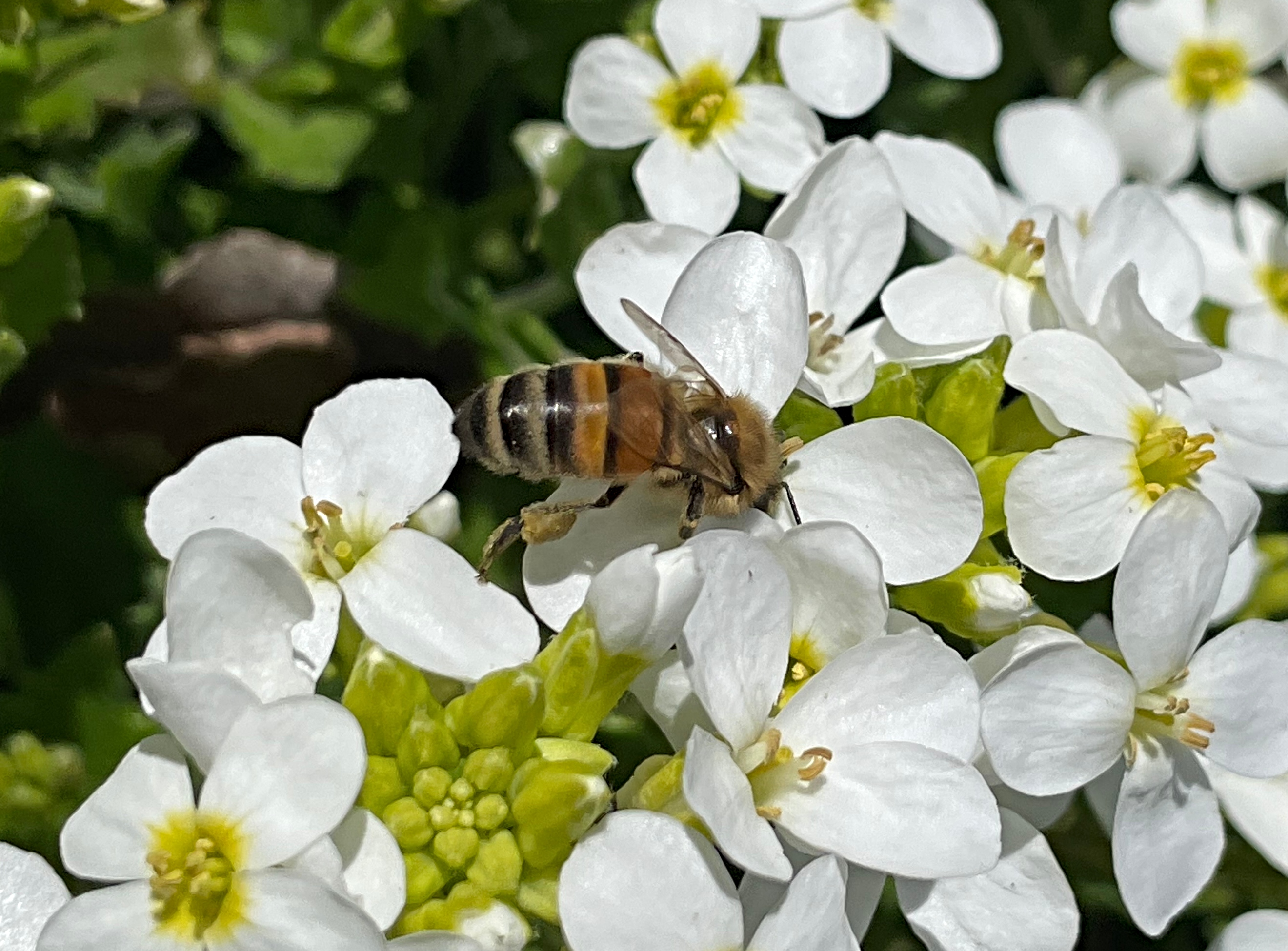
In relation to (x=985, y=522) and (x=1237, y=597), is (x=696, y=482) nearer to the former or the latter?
(x=985, y=522)

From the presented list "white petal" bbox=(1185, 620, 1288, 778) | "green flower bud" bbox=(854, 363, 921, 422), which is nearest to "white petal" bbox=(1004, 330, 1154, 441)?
"green flower bud" bbox=(854, 363, 921, 422)

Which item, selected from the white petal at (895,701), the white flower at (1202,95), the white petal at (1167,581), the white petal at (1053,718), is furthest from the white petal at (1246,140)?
the white petal at (895,701)

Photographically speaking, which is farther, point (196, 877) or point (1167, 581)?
point (1167, 581)

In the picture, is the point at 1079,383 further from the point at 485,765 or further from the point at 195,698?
the point at 195,698

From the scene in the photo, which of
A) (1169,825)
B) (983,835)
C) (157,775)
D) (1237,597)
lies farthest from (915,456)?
(157,775)

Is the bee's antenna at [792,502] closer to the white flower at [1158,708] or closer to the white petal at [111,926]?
the white flower at [1158,708]

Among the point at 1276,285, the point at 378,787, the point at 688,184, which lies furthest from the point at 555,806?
the point at 1276,285
